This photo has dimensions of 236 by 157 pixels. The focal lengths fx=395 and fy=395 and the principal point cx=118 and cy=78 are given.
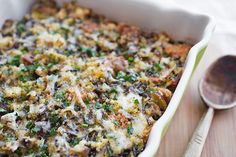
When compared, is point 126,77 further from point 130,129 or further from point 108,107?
point 130,129

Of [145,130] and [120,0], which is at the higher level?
[120,0]

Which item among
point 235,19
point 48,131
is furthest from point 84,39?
point 235,19

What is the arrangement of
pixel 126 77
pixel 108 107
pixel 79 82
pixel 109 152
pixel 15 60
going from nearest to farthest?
pixel 109 152 → pixel 108 107 → pixel 79 82 → pixel 126 77 → pixel 15 60

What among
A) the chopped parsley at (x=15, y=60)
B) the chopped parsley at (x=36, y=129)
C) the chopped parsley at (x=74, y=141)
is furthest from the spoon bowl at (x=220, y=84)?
the chopped parsley at (x=15, y=60)

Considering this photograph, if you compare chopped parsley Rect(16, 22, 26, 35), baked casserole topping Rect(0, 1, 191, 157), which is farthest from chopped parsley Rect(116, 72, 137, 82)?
chopped parsley Rect(16, 22, 26, 35)

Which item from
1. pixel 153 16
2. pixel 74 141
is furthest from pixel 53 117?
pixel 153 16

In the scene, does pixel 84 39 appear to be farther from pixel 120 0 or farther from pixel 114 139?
pixel 114 139

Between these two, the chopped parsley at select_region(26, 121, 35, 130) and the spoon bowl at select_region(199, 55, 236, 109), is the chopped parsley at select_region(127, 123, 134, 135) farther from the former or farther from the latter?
the spoon bowl at select_region(199, 55, 236, 109)
